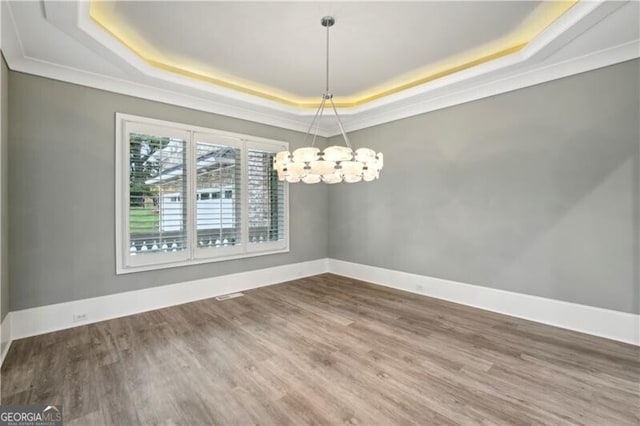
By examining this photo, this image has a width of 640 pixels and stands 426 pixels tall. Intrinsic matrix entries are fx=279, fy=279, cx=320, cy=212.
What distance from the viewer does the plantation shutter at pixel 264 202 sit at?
15.2 feet

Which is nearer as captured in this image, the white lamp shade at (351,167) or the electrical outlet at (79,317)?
the white lamp shade at (351,167)

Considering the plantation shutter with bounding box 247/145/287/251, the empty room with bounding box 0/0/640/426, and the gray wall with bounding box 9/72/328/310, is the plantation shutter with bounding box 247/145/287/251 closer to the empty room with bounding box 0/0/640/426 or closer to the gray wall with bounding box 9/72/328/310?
the empty room with bounding box 0/0/640/426

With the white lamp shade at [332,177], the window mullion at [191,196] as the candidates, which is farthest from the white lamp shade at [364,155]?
the window mullion at [191,196]

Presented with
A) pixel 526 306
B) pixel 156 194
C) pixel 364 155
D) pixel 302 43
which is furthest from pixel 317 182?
pixel 526 306

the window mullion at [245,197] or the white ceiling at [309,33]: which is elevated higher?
the white ceiling at [309,33]

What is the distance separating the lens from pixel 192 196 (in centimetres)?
398

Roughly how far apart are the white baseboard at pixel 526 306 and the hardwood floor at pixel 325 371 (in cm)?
17

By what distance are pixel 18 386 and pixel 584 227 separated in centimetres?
533

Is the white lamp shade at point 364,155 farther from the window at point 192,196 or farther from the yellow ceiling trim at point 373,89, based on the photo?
the window at point 192,196

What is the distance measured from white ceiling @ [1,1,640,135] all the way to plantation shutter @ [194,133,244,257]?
66 cm

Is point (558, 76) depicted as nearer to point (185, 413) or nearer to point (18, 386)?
point (185, 413)

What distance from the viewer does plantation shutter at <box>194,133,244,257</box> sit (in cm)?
409

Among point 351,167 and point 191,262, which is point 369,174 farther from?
point 191,262

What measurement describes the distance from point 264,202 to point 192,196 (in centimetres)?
120
